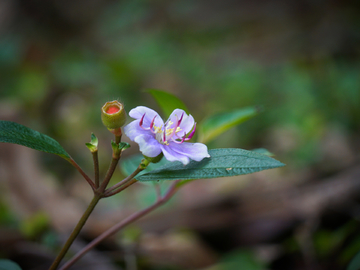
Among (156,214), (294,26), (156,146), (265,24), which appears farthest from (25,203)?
(265,24)

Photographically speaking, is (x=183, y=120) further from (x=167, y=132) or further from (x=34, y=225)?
(x=34, y=225)

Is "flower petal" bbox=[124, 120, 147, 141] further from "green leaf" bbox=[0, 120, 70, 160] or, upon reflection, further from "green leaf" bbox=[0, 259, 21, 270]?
"green leaf" bbox=[0, 259, 21, 270]

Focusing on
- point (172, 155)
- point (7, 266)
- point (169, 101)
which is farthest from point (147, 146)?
point (7, 266)

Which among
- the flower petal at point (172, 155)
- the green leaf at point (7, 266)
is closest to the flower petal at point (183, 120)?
the flower petal at point (172, 155)

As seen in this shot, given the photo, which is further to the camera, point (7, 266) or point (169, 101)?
point (169, 101)

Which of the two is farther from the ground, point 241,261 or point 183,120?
point 183,120

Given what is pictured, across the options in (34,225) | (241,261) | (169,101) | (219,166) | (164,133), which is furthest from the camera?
(34,225)
